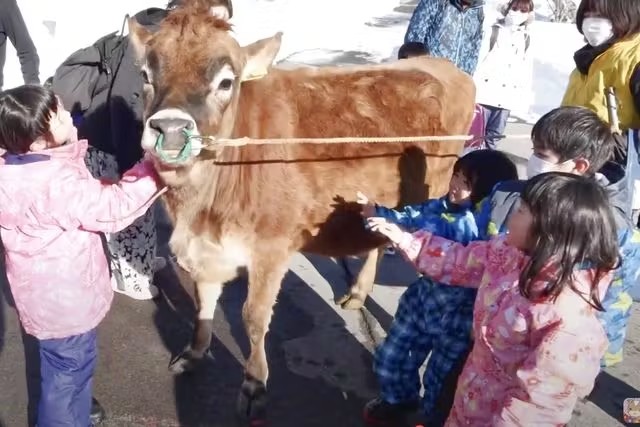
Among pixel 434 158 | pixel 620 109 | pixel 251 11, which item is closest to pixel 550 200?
pixel 620 109

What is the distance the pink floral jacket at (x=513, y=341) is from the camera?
1940 mm

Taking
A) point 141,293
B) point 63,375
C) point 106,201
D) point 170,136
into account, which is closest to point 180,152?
point 170,136

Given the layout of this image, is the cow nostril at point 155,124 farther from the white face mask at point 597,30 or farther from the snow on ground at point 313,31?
the snow on ground at point 313,31

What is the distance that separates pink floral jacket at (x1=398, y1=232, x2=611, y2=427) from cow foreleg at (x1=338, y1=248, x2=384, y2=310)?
1.75 metres

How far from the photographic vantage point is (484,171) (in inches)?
111

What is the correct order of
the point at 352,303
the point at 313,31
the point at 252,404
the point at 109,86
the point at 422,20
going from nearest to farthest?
the point at 252,404 → the point at 109,86 → the point at 352,303 → the point at 422,20 → the point at 313,31

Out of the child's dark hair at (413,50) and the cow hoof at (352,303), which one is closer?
the cow hoof at (352,303)

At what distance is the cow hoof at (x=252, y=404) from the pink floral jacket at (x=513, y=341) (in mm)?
1122

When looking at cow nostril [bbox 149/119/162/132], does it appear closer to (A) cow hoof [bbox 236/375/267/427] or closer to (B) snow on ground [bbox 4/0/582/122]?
(A) cow hoof [bbox 236/375/267/427]

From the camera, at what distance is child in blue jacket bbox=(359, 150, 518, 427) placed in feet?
9.31

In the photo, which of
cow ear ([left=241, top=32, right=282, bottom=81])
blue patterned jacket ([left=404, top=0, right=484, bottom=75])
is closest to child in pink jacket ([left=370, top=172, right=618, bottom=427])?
cow ear ([left=241, top=32, right=282, bottom=81])

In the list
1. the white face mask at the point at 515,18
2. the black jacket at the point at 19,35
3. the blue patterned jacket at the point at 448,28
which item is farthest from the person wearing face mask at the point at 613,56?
the black jacket at the point at 19,35

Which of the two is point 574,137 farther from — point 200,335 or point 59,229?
point 200,335

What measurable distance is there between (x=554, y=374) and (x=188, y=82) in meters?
1.81
